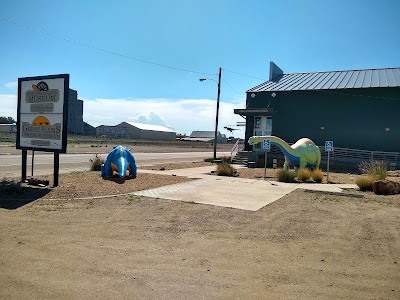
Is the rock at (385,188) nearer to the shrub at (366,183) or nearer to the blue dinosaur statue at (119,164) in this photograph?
the shrub at (366,183)

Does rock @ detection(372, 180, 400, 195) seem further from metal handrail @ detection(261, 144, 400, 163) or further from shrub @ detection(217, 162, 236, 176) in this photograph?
metal handrail @ detection(261, 144, 400, 163)

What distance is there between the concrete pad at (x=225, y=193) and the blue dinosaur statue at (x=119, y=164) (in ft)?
8.77

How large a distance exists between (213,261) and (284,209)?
177 inches

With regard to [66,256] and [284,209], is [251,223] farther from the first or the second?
[66,256]

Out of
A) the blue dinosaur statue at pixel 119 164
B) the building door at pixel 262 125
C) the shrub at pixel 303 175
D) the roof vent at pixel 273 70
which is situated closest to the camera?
the blue dinosaur statue at pixel 119 164

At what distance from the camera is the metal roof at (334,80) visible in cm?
2612

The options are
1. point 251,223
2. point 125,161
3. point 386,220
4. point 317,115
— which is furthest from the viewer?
point 317,115

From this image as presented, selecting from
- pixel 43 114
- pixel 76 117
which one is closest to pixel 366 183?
pixel 43 114

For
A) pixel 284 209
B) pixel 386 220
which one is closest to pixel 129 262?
pixel 284 209

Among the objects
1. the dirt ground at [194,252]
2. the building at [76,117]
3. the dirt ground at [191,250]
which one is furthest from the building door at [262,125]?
the building at [76,117]

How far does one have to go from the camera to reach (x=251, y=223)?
7.55m

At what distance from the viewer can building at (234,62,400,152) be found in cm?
2478

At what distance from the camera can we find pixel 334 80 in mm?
28828

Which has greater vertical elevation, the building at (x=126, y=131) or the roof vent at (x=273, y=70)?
the roof vent at (x=273, y=70)
